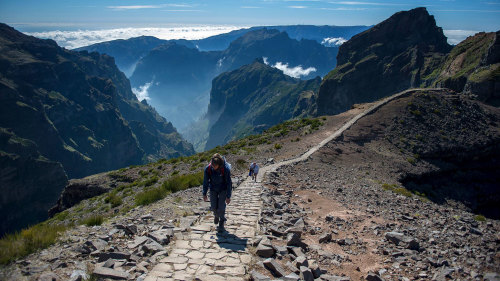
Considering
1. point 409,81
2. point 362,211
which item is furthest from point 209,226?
point 409,81

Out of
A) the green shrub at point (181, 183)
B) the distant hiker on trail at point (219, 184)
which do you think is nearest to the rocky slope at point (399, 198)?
the distant hiker on trail at point (219, 184)

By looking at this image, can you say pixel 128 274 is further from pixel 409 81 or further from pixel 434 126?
pixel 409 81

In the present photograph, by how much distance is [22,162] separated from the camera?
614 feet

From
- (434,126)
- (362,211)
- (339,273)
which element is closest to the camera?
(339,273)

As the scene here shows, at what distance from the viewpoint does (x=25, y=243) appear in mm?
9164

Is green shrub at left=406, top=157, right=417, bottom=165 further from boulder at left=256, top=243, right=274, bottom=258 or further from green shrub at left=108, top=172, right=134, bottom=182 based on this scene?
boulder at left=256, top=243, right=274, bottom=258

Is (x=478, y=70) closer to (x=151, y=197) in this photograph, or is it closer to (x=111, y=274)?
(x=151, y=197)

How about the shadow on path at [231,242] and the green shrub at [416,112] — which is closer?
the shadow on path at [231,242]

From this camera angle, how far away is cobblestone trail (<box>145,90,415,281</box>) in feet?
27.8

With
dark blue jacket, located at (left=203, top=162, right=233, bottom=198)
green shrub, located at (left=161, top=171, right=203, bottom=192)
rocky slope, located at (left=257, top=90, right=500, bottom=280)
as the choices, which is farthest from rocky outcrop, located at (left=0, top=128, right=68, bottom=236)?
dark blue jacket, located at (left=203, top=162, right=233, bottom=198)

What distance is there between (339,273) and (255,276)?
307 cm

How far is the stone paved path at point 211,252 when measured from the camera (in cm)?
848

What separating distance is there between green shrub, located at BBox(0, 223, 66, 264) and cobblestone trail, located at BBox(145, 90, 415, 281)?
372 centimetres

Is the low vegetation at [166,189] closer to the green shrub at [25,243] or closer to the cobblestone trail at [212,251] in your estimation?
the cobblestone trail at [212,251]
